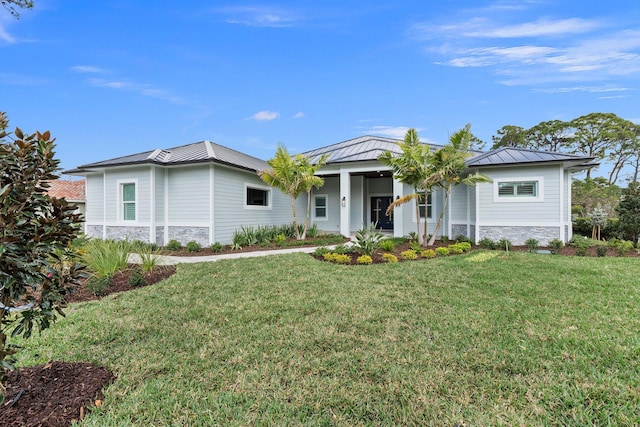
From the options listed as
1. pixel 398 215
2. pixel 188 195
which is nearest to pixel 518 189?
pixel 398 215

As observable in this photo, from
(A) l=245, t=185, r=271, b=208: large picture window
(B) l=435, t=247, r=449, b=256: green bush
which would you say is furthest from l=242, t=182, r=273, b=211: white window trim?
(B) l=435, t=247, r=449, b=256: green bush

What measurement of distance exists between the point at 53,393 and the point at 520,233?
1382 centimetres

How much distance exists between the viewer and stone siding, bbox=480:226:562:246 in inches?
449

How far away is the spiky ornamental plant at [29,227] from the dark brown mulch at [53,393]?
249mm

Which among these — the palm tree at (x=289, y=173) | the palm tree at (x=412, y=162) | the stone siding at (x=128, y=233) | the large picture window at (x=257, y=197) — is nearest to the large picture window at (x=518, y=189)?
the palm tree at (x=412, y=162)

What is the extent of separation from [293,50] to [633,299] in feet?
37.5

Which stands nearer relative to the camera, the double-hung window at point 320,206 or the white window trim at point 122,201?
the white window trim at point 122,201

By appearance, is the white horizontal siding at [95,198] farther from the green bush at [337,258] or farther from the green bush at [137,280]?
the green bush at [337,258]

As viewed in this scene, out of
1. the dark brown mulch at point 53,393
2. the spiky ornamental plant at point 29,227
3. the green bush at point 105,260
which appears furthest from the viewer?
the green bush at point 105,260

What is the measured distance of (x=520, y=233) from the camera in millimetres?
11789

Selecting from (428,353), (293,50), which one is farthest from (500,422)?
(293,50)

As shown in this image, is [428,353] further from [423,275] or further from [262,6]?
[262,6]

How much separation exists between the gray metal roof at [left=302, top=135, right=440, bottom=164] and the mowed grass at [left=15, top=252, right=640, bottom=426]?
9.24 metres

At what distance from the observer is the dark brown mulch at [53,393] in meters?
2.17
